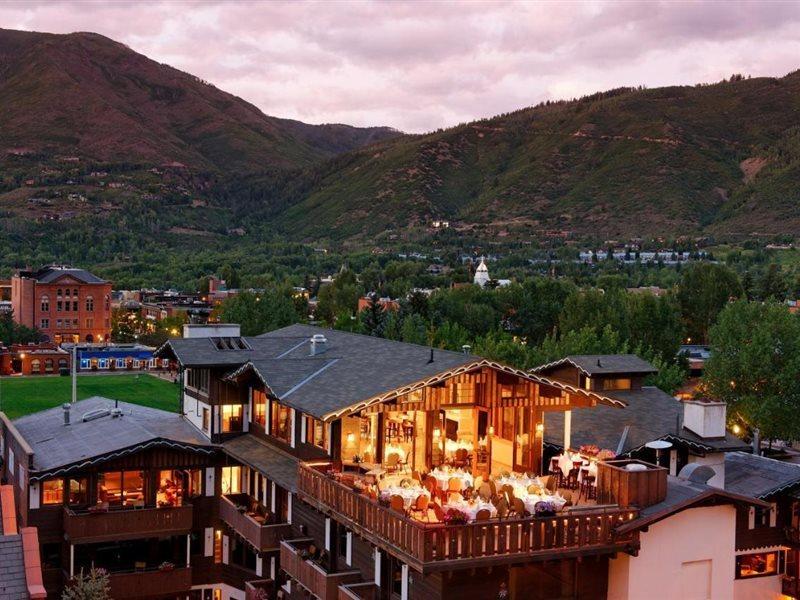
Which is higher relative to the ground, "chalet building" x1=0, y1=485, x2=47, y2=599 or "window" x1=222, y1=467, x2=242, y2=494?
"chalet building" x1=0, y1=485, x2=47, y2=599

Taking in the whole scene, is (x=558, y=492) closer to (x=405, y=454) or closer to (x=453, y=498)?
(x=453, y=498)

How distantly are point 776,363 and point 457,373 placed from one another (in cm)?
3582

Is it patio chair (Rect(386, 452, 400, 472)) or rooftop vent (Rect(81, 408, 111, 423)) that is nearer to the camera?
patio chair (Rect(386, 452, 400, 472))

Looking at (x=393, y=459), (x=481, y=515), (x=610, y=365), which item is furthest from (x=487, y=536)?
(x=610, y=365)

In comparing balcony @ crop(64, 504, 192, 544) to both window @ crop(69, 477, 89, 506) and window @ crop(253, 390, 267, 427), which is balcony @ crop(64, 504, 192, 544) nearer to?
window @ crop(69, 477, 89, 506)

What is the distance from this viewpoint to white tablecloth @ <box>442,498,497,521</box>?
18.1 meters

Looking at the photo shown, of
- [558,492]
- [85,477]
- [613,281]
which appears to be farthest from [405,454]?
[613,281]

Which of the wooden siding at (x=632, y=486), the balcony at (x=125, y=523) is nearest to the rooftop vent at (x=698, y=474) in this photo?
the wooden siding at (x=632, y=486)

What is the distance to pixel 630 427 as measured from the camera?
3334cm

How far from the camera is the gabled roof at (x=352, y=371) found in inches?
963

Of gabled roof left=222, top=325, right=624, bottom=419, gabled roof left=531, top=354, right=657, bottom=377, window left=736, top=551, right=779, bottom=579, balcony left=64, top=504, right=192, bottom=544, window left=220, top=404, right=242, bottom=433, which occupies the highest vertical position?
gabled roof left=222, top=325, right=624, bottom=419

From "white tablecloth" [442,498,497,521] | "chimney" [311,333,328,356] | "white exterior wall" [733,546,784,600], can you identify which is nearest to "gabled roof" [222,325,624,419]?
"chimney" [311,333,328,356]

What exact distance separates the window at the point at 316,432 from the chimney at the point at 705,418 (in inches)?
529

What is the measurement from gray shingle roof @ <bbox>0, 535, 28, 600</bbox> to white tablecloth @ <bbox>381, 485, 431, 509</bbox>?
741cm
